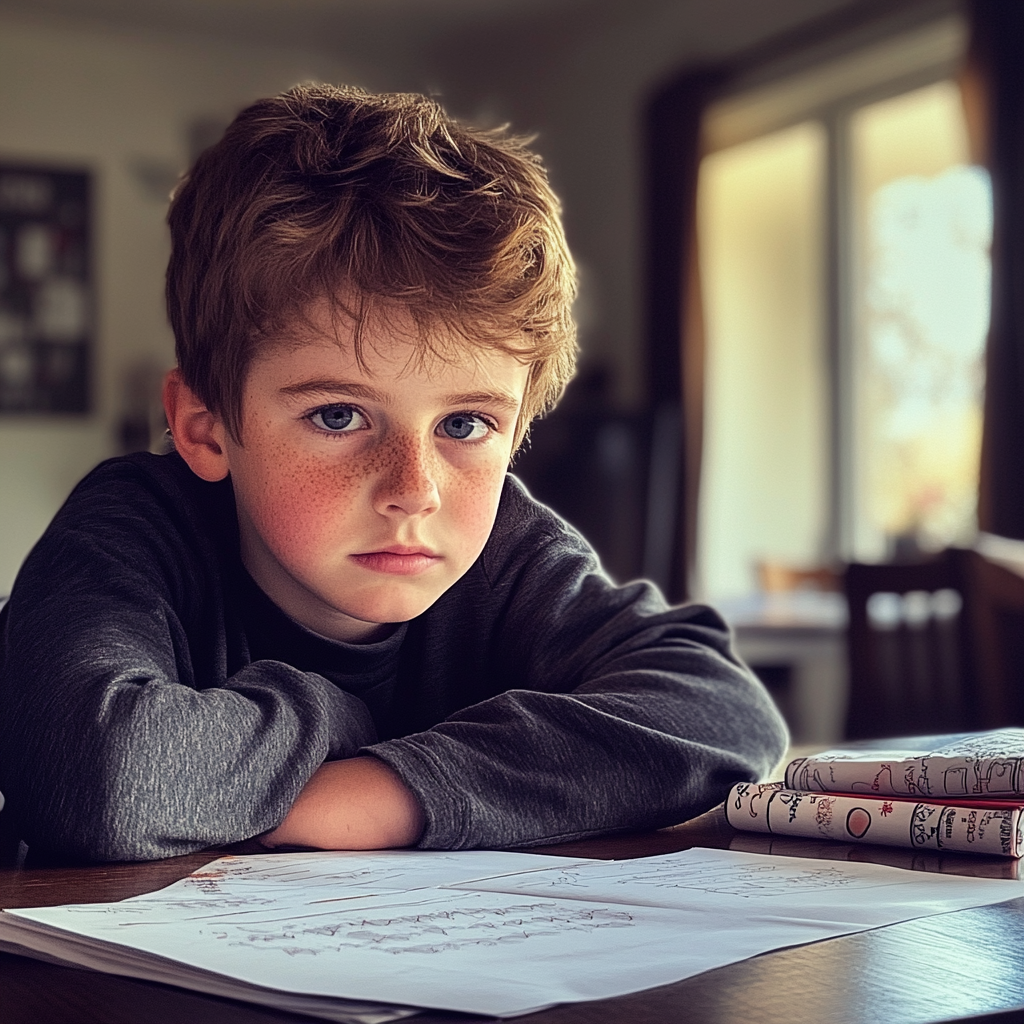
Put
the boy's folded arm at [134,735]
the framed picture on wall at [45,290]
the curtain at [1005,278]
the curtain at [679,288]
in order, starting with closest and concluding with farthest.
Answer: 1. the boy's folded arm at [134,735]
2. the curtain at [1005,278]
3. the curtain at [679,288]
4. the framed picture on wall at [45,290]

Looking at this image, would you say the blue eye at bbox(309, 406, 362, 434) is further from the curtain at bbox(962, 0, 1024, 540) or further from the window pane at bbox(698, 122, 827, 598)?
the window pane at bbox(698, 122, 827, 598)

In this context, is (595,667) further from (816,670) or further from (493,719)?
(816,670)

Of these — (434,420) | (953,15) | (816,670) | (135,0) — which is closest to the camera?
(434,420)

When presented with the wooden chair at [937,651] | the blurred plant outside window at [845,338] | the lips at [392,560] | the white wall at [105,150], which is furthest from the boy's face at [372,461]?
the white wall at [105,150]

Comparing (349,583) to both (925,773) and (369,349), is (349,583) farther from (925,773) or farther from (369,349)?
(925,773)

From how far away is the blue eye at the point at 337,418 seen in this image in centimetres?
83

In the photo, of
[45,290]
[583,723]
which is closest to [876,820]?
[583,723]

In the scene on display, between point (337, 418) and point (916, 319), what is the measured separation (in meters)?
4.11

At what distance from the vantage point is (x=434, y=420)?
84cm

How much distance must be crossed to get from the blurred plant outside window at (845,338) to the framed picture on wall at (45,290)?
8.32ft

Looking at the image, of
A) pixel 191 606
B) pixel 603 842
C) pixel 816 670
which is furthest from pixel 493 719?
pixel 816 670

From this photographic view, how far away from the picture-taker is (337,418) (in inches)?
32.9

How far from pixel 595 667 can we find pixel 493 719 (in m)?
0.16

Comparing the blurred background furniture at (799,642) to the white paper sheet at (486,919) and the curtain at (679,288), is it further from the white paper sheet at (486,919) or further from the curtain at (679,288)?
the white paper sheet at (486,919)
